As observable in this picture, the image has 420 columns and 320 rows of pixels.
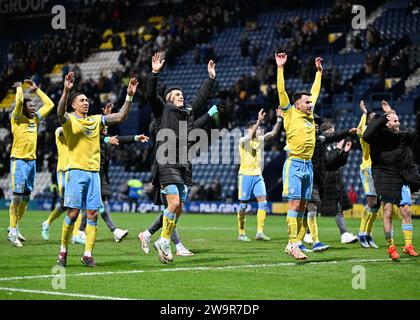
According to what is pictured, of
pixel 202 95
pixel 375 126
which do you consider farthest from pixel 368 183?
pixel 202 95

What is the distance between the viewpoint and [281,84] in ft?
43.3

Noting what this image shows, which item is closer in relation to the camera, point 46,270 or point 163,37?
point 46,270

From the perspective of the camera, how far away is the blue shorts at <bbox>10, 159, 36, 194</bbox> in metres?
17.1

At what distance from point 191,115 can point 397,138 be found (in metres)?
3.51

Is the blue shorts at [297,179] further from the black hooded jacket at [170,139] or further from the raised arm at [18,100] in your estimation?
the raised arm at [18,100]

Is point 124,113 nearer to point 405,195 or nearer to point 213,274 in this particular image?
point 213,274

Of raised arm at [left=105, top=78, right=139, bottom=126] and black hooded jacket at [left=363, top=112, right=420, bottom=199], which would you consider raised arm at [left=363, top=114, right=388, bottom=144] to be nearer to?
black hooded jacket at [left=363, top=112, right=420, bottom=199]

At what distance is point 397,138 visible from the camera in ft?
44.5

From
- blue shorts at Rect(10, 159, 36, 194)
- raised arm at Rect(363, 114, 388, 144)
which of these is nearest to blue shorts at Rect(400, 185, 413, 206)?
raised arm at Rect(363, 114, 388, 144)

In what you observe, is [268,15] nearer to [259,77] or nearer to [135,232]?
[259,77]

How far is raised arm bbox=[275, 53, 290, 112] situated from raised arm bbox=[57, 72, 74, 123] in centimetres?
351

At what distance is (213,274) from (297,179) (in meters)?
2.95

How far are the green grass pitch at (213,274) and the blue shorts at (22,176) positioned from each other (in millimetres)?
1207
